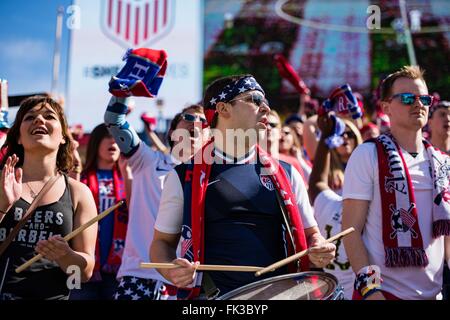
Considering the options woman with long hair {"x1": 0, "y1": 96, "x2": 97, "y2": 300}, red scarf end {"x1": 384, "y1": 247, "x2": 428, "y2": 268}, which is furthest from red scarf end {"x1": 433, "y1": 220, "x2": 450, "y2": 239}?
woman with long hair {"x1": 0, "y1": 96, "x2": 97, "y2": 300}

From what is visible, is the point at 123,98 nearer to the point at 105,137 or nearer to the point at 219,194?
the point at 219,194

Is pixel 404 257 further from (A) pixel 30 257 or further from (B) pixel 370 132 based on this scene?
A: (B) pixel 370 132

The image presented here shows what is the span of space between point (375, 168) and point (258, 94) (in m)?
0.81

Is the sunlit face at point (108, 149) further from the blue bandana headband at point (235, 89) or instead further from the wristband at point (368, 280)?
the wristband at point (368, 280)

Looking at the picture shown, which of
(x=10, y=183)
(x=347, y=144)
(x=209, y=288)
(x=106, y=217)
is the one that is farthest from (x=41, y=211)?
(x=347, y=144)

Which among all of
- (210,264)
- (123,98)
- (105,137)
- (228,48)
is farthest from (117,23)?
(210,264)

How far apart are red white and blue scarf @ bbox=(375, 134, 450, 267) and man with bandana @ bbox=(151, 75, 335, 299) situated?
53 cm

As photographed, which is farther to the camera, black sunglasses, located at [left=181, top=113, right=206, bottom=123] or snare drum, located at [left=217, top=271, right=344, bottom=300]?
black sunglasses, located at [left=181, top=113, right=206, bottom=123]

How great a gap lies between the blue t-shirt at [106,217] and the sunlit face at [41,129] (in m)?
1.94

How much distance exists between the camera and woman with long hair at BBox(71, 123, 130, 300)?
5.64 m

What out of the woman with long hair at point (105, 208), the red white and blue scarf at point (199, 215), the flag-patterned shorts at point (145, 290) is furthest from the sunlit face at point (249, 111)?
the woman with long hair at point (105, 208)

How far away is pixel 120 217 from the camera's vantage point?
590 centimetres

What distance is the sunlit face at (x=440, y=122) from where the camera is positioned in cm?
586

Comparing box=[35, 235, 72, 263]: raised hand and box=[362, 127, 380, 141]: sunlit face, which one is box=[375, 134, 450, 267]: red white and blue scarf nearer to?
box=[35, 235, 72, 263]: raised hand
